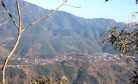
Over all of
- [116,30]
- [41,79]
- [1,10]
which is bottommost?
[41,79]

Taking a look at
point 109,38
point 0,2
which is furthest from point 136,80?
point 0,2

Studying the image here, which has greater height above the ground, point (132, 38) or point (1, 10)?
point (1, 10)

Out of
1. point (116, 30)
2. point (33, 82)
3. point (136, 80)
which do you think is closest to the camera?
point (136, 80)

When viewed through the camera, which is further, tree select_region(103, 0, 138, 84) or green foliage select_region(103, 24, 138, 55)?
green foliage select_region(103, 24, 138, 55)

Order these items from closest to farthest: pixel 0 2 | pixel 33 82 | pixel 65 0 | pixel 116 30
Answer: pixel 0 2 → pixel 65 0 → pixel 33 82 → pixel 116 30

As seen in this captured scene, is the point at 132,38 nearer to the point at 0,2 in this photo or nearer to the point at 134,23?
the point at 134,23

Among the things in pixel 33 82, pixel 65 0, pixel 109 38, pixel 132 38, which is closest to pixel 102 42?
pixel 109 38

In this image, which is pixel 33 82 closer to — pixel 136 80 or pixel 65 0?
pixel 136 80

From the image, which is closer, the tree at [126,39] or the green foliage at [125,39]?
the tree at [126,39]

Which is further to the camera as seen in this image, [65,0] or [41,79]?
[41,79]
